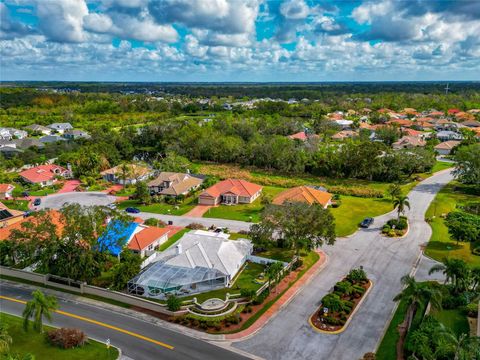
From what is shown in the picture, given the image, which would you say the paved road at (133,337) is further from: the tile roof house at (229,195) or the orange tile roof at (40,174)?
the orange tile roof at (40,174)

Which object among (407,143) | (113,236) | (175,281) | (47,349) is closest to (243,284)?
(175,281)

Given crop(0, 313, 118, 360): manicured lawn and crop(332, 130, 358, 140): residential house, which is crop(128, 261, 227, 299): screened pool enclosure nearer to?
crop(0, 313, 118, 360): manicured lawn

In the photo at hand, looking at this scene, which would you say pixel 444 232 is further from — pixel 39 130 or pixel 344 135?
pixel 39 130

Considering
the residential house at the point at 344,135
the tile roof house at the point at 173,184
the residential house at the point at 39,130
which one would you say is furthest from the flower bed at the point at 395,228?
the residential house at the point at 39,130

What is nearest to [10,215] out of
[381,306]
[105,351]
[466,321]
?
[105,351]

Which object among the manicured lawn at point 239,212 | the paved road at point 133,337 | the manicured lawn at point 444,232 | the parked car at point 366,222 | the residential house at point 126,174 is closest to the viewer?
the paved road at point 133,337

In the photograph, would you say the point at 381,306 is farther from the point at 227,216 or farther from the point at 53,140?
the point at 53,140

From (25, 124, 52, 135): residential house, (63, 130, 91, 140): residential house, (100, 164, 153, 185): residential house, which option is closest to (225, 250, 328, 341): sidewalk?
(100, 164, 153, 185): residential house
